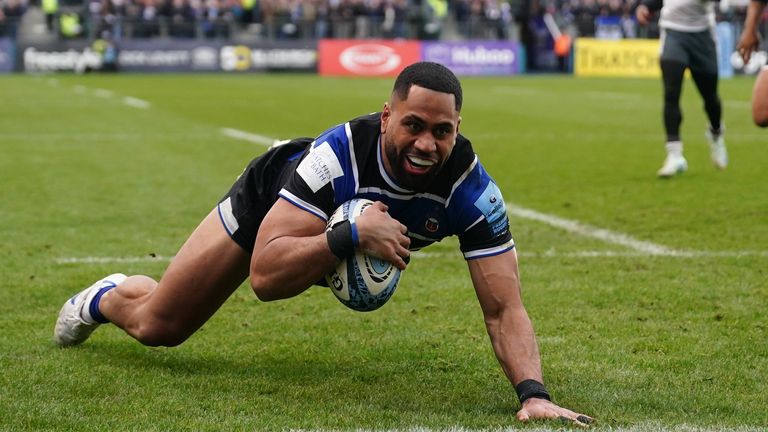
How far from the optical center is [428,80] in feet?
14.5

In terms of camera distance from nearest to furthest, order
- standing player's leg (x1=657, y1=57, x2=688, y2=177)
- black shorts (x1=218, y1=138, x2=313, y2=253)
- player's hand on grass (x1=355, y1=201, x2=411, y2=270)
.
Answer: player's hand on grass (x1=355, y1=201, x2=411, y2=270) → black shorts (x1=218, y1=138, x2=313, y2=253) → standing player's leg (x1=657, y1=57, x2=688, y2=177)

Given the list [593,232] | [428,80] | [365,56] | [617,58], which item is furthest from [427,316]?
[617,58]

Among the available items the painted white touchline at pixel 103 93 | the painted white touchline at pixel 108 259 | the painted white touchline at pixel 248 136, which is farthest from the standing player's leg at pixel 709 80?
the painted white touchline at pixel 103 93

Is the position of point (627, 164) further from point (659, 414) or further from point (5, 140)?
point (659, 414)

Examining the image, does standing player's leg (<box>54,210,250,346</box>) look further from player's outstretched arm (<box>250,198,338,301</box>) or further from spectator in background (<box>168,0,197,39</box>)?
spectator in background (<box>168,0,197,39</box>)

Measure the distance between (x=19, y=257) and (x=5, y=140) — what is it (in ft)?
29.2

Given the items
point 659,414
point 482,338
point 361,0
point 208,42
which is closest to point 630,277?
point 482,338

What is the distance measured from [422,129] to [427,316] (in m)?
2.00

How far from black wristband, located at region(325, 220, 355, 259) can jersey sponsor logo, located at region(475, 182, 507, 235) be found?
0.59m

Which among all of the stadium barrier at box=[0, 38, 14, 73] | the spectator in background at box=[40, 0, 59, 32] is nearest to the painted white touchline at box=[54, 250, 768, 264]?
the stadium barrier at box=[0, 38, 14, 73]

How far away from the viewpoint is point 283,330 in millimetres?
6000

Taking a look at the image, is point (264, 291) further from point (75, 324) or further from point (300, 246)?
point (75, 324)

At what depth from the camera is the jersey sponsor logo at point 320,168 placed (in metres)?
4.64

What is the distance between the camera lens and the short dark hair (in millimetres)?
4426
